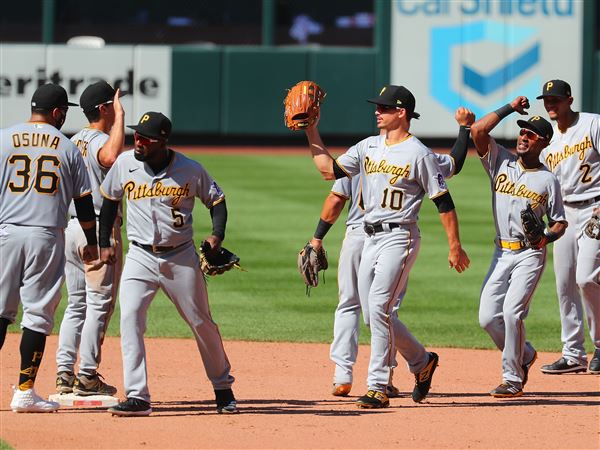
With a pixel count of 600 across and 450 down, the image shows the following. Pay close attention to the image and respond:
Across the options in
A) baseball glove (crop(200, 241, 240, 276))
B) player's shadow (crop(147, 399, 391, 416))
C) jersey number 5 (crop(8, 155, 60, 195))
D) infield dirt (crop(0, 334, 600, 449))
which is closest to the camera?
infield dirt (crop(0, 334, 600, 449))

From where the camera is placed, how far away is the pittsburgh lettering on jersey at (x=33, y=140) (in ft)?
24.2

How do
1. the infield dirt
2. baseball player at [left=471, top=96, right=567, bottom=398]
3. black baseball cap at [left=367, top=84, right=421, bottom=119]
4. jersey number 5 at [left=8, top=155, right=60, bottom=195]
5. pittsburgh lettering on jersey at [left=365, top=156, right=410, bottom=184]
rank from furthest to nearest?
baseball player at [left=471, top=96, right=567, bottom=398]
black baseball cap at [left=367, top=84, right=421, bottom=119]
pittsburgh lettering on jersey at [left=365, top=156, right=410, bottom=184]
jersey number 5 at [left=8, top=155, right=60, bottom=195]
the infield dirt

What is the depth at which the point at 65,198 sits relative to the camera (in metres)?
7.43

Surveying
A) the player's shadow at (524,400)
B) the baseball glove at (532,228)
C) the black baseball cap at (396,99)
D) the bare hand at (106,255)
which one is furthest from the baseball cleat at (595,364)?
the bare hand at (106,255)

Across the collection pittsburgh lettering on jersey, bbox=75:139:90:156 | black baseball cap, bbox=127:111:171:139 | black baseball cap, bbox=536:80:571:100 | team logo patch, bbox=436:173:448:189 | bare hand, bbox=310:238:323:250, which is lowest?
bare hand, bbox=310:238:323:250

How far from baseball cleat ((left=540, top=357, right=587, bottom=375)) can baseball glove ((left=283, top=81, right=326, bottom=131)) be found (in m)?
2.49

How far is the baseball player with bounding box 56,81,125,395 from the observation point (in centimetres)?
782

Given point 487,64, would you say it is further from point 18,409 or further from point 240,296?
point 18,409

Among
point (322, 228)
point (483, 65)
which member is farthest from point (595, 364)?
point (483, 65)

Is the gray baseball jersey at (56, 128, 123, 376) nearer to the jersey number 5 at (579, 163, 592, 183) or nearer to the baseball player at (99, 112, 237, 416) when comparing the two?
the baseball player at (99, 112, 237, 416)

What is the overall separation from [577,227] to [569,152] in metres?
0.52

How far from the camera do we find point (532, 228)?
26.5ft

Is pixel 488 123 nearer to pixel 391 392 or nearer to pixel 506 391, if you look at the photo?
pixel 506 391

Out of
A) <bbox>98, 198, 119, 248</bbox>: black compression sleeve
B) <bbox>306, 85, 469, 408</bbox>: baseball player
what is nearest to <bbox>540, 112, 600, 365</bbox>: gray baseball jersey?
<bbox>306, 85, 469, 408</bbox>: baseball player
